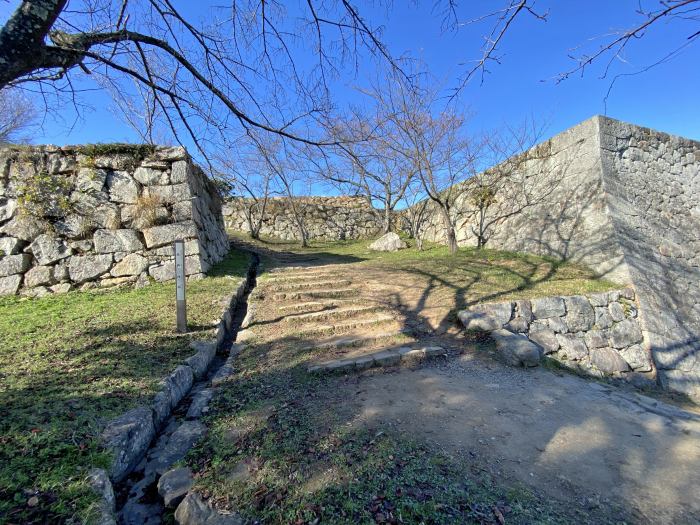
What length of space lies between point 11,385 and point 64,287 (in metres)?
4.12

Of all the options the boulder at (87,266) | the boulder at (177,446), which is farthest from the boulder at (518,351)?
the boulder at (87,266)

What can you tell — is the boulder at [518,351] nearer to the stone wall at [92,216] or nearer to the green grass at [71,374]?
the green grass at [71,374]

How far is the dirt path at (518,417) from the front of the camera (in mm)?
1939

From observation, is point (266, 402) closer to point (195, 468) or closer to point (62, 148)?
point (195, 468)

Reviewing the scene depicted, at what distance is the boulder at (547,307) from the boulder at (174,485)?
4.94m

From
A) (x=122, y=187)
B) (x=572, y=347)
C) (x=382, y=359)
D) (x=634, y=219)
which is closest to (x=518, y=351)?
(x=572, y=347)

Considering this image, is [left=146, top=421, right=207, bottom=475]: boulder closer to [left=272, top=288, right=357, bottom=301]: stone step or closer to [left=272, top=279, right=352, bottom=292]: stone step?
[left=272, top=288, right=357, bottom=301]: stone step

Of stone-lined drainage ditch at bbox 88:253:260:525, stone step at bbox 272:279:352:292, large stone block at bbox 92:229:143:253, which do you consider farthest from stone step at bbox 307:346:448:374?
large stone block at bbox 92:229:143:253

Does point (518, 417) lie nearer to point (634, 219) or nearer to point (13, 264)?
point (634, 219)

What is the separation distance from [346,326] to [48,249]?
5.63m

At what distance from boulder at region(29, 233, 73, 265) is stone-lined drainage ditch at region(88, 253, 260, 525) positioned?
4504 millimetres

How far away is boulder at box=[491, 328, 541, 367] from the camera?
12.8 feet

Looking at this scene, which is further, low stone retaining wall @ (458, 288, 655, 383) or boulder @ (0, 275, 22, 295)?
boulder @ (0, 275, 22, 295)

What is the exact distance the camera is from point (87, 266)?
5.87 meters
